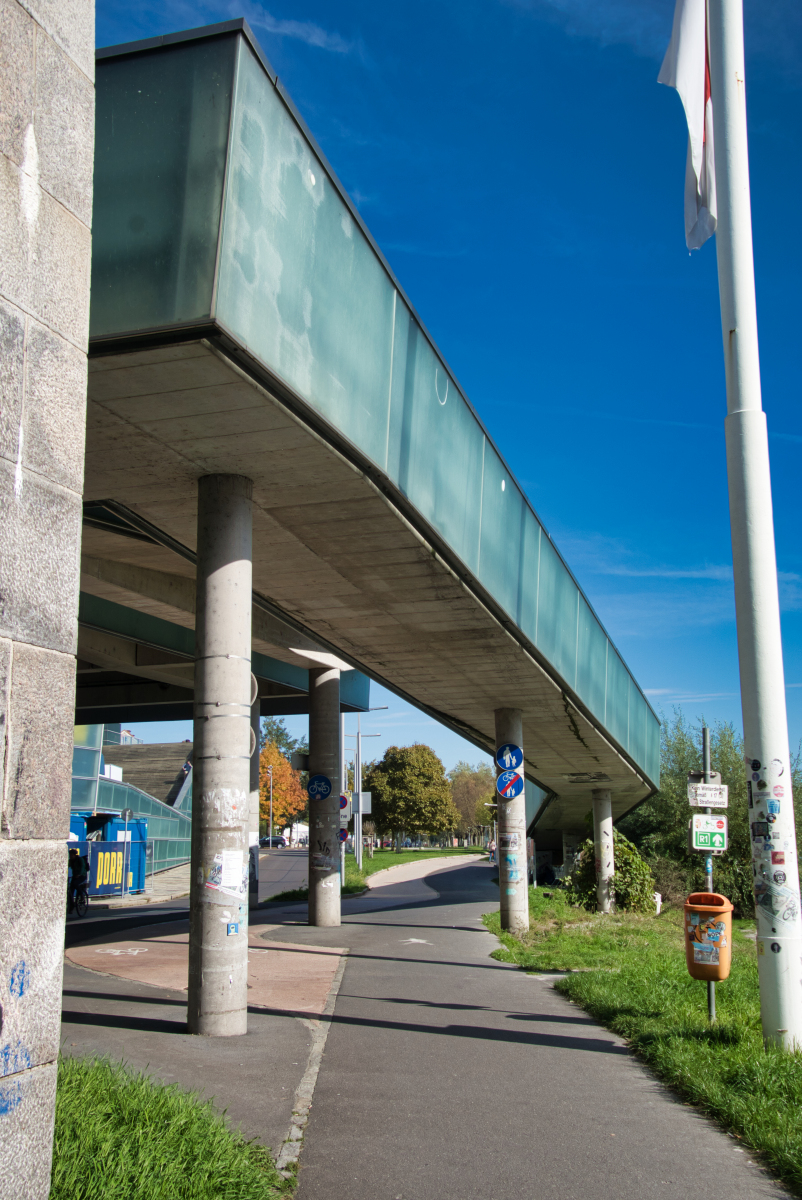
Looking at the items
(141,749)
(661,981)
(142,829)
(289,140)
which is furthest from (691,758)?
(141,749)

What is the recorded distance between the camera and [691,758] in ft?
130

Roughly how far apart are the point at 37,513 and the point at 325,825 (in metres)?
15.1

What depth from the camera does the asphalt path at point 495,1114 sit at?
473 centimetres

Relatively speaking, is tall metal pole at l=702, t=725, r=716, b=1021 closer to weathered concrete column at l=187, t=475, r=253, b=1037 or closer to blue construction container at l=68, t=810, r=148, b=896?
weathered concrete column at l=187, t=475, r=253, b=1037

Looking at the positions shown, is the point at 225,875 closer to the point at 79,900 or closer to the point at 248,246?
the point at 248,246

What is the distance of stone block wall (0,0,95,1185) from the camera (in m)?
3.39

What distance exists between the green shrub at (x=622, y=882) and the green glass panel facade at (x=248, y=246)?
20.0 metres

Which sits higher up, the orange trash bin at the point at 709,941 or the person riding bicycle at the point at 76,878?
the orange trash bin at the point at 709,941

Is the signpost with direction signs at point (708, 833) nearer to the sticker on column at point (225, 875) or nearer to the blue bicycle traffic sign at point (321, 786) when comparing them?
the sticker on column at point (225, 875)

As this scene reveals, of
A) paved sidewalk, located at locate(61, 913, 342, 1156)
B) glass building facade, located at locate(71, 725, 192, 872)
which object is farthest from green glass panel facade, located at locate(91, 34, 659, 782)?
glass building facade, located at locate(71, 725, 192, 872)

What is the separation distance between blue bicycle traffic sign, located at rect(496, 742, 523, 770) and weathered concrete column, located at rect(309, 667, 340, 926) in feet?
10.4

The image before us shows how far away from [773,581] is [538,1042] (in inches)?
174

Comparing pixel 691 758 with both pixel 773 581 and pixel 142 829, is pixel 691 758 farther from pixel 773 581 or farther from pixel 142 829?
pixel 773 581

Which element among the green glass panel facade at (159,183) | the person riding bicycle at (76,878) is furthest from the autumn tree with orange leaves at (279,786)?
the green glass panel facade at (159,183)
